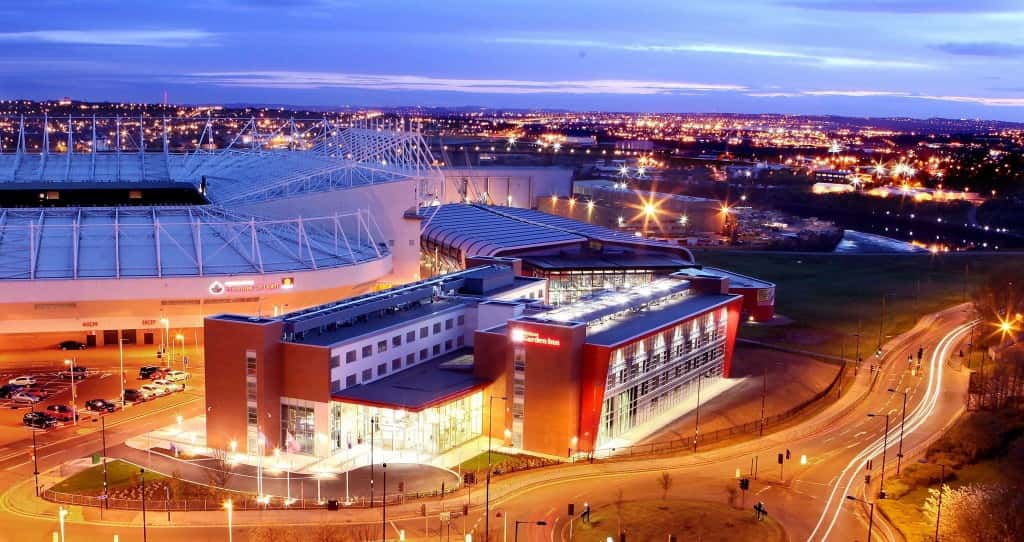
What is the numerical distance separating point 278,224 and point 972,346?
132 feet

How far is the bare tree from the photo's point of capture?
1375 inches

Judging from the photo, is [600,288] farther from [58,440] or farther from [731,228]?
[731,228]

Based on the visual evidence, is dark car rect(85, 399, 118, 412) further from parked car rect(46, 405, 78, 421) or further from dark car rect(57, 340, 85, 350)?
dark car rect(57, 340, 85, 350)

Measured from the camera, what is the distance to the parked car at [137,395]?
44922 mm

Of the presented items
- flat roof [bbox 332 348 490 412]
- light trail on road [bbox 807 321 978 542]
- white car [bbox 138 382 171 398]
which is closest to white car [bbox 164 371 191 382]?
white car [bbox 138 382 171 398]

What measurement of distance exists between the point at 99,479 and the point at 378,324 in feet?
40.9

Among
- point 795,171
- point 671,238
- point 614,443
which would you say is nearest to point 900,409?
point 614,443

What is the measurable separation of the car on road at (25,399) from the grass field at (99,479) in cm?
918

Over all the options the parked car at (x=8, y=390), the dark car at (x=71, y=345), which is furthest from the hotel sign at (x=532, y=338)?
the dark car at (x=71, y=345)

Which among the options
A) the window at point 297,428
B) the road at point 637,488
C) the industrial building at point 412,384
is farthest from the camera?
the window at point 297,428

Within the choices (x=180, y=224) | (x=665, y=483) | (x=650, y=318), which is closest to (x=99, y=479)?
(x=665, y=483)

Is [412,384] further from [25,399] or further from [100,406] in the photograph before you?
[25,399]

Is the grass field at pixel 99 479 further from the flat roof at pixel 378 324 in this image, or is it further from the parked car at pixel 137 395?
the parked car at pixel 137 395

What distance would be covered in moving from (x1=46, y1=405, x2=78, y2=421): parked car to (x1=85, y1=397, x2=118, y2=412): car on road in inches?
33.2
